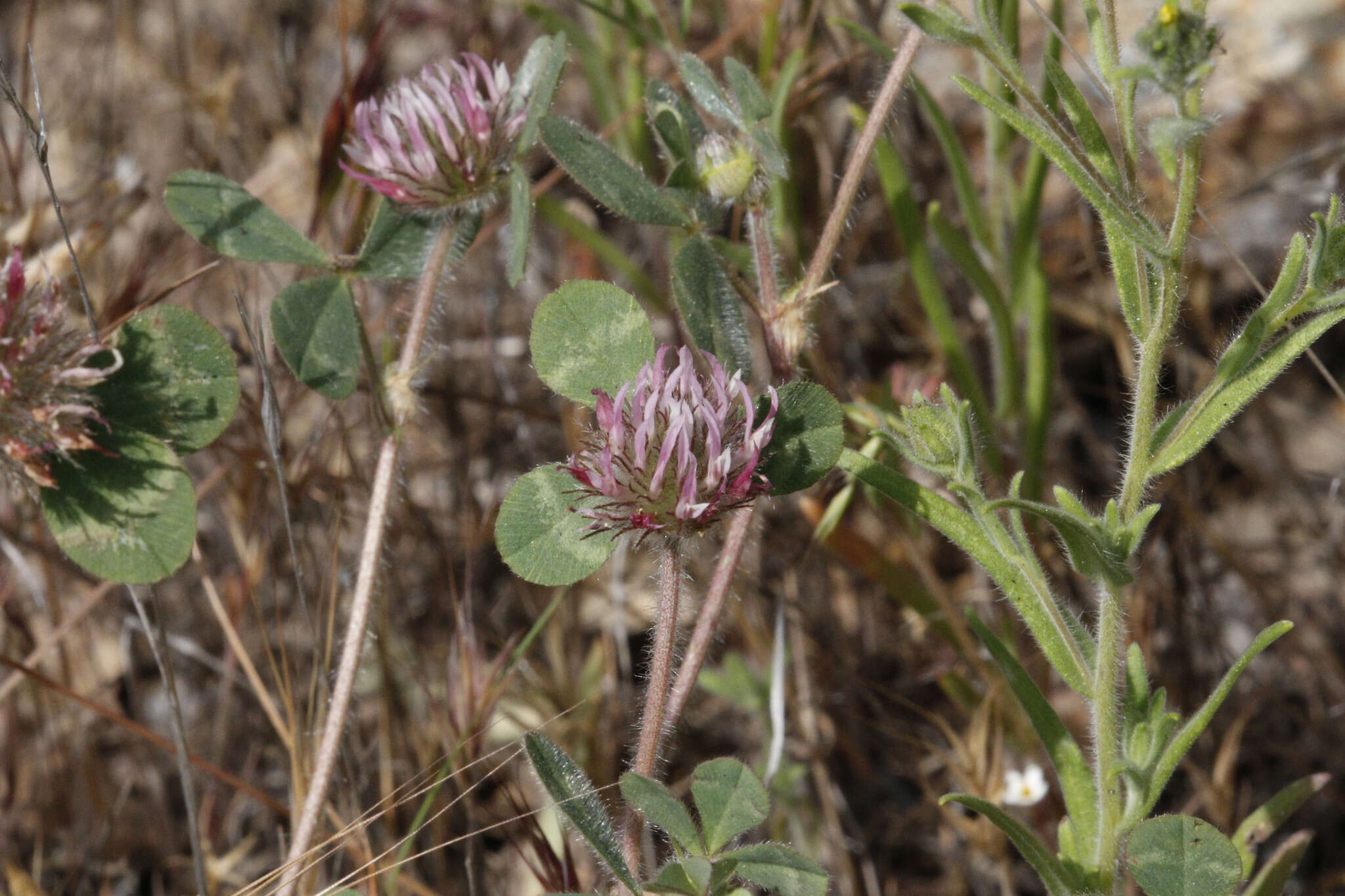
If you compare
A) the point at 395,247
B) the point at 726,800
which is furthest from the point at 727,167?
the point at 726,800

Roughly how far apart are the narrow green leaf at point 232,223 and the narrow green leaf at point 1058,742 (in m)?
1.09

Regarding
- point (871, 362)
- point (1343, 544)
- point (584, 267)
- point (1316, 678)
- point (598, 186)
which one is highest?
point (598, 186)

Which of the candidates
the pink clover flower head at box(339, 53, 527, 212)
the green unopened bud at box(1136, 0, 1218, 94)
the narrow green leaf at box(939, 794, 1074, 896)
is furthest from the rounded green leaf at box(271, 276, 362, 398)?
the green unopened bud at box(1136, 0, 1218, 94)

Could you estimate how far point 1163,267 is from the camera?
1.39 meters

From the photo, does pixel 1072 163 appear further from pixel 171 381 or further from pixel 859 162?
pixel 171 381

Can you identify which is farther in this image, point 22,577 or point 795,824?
point 22,577

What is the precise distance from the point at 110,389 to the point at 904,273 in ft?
5.59

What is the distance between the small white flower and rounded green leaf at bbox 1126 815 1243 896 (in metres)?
0.69

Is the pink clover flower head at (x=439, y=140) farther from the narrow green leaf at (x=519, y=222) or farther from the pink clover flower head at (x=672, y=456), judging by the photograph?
the pink clover flower head at (x=672, y=456)

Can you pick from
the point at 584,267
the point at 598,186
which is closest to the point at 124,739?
the point at 584,267

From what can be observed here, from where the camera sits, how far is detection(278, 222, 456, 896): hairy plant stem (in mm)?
1627

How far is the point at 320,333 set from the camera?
1706mm

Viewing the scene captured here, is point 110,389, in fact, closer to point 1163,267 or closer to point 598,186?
point 598,186

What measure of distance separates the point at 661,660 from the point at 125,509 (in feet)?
2.53
